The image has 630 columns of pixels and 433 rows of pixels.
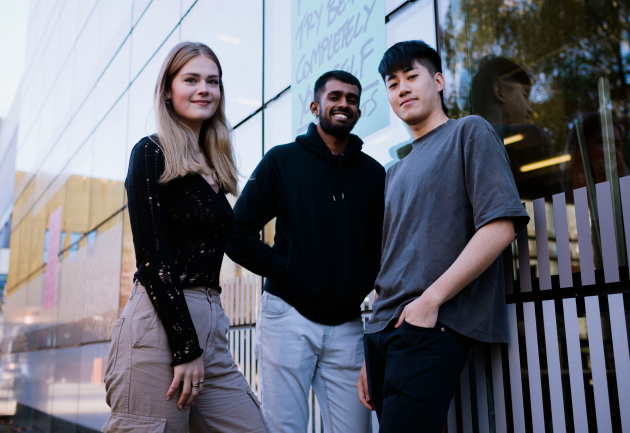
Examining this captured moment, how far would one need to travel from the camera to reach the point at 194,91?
211 centimetres

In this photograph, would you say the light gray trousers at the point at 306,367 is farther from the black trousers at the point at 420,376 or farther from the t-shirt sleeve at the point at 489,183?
the t-shirt sleeve at the point at 489,183

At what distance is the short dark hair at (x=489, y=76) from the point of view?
2547mm

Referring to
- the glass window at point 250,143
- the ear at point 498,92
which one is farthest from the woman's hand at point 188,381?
the glass window at point 250,143

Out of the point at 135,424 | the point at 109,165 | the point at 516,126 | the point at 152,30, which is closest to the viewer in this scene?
the point at 135,424

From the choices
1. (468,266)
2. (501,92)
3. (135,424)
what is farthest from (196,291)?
(501,92)

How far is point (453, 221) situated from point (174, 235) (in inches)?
36.7

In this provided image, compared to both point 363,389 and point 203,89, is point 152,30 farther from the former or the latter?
point 363,389

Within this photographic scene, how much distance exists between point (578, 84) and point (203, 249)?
154 centimetres

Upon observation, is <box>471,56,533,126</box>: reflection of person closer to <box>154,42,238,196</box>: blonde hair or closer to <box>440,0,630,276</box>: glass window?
<box>440,0,630,276</box>: glass window

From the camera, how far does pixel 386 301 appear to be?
2059 mm

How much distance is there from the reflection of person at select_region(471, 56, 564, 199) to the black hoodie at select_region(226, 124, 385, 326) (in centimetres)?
59

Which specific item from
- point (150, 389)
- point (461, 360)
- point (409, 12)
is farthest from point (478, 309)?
point (409, 12)

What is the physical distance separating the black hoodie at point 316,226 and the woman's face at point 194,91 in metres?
0.66

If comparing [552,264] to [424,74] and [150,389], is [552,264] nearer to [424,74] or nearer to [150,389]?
[424,74]
